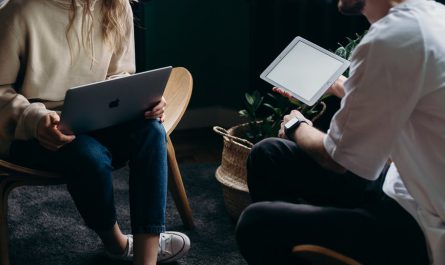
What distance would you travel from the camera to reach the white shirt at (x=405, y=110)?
1.02 m

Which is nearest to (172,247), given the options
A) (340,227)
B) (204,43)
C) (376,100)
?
(340,227)

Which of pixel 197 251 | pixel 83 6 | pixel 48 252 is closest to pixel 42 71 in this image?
pixel 83 6

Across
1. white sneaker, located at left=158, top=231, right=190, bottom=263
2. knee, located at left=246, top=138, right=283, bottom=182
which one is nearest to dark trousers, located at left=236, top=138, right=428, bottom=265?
knee, located at left=246, top=138, right=283, bottom=182

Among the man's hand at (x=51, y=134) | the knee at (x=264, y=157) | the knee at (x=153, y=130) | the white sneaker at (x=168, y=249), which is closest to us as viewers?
the knee at (x=264, y=157)

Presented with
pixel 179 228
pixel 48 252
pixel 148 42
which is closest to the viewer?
pixel 48 252

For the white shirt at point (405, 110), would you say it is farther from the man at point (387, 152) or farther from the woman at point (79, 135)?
the woman at point (79, 135)

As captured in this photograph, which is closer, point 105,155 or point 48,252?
point 105,155

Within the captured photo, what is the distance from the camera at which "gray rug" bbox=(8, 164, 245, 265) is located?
1810mm

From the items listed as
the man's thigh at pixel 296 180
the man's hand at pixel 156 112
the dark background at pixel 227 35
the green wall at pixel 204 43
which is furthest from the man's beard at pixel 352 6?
the green wall at pixel 204 43

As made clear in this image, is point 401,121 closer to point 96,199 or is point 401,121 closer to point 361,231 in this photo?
point 361,231

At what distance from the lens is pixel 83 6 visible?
1.66 meters

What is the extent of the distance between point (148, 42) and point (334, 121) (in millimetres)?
1809

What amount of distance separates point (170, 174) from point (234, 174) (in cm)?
21

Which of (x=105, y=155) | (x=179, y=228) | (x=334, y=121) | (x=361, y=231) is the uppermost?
(x=334, y=121)
